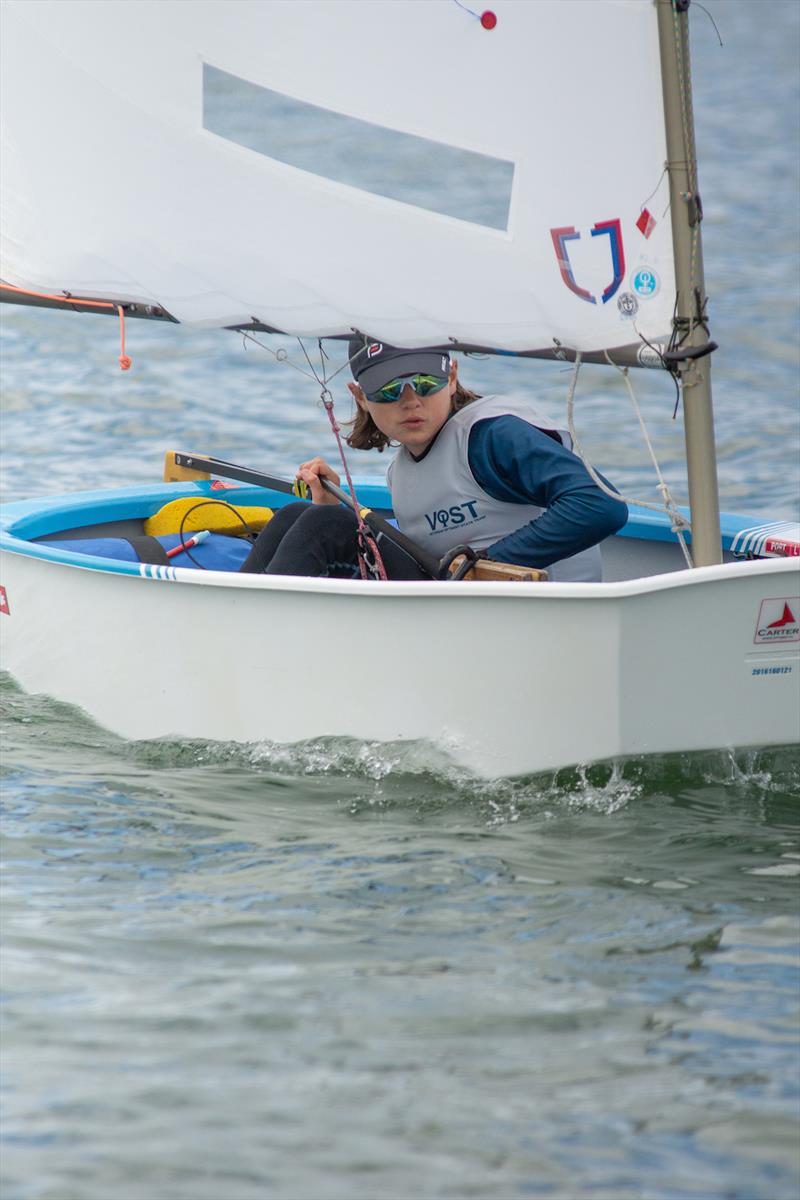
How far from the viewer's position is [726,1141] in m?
2.28

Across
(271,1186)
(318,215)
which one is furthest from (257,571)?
(271,1186)

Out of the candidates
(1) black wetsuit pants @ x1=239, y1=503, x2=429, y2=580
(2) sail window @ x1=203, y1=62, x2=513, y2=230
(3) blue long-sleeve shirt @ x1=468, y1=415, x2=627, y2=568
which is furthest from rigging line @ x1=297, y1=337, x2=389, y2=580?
(2) sail window @ x1=203, y1=62, x2=513, y2=230

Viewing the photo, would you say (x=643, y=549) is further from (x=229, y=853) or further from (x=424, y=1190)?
(x=424, y=1190)

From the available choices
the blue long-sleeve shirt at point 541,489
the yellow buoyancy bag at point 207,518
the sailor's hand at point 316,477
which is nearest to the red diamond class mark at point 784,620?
the blue long-sleeve shirt at point 541,489

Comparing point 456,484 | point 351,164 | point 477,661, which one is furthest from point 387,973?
point 351,164

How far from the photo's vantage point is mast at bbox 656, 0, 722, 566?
3.29m

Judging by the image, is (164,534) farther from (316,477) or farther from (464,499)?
(464,499)

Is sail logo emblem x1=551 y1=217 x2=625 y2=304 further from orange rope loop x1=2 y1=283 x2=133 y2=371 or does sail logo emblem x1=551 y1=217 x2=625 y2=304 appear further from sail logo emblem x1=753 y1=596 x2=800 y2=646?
orange rope loop x1=2 y1=283 x2=133 y2=371

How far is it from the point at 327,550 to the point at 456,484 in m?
0.35

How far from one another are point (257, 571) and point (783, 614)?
1352mm

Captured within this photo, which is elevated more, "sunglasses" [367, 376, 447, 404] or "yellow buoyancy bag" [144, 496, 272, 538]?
"sunglasses" [367, 376, 447, 404]

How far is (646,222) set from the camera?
336 cm

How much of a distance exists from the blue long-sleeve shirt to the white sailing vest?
4cm

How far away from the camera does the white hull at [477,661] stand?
321cm
